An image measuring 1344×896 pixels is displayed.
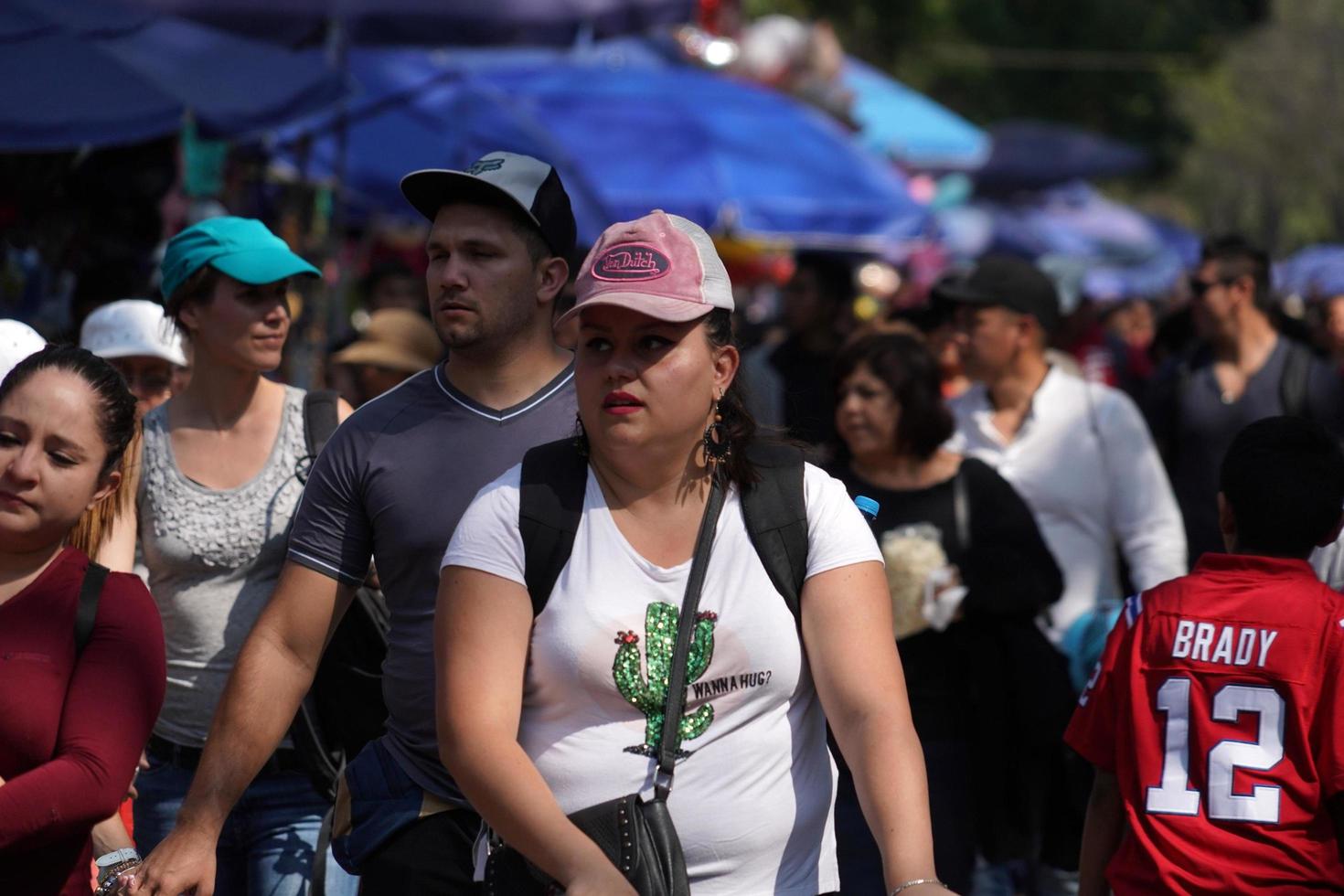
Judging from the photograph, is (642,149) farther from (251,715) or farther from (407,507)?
(251,715)

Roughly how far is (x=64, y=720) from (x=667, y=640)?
113 cm

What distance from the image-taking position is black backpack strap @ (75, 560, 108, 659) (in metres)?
3.45

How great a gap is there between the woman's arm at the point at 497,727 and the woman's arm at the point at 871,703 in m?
0.46

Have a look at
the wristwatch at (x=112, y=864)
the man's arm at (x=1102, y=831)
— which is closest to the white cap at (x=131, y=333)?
the wristwatch at (x=112, y=864)

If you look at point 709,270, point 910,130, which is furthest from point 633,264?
point 910,130

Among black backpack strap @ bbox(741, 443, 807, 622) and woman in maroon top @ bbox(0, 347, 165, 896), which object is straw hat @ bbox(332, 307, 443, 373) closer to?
woman in maroon top @ bbox(0, 347, 165, 896)

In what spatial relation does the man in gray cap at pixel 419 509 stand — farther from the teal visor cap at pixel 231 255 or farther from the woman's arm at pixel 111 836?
the teal visor cap at pixel 231 255

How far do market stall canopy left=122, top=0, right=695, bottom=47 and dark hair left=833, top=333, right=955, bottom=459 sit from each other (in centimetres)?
319

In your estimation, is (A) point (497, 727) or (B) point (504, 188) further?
(B) point (504, 188)

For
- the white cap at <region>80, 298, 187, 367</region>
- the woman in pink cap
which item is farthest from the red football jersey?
the white cap at <region>80, 298, 187, 367</region>

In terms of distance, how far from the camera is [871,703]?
3.15 m

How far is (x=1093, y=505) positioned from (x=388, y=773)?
135 inches

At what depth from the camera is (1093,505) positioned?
21.7ft

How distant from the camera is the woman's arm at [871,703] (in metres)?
3.06
